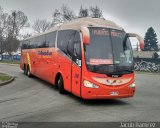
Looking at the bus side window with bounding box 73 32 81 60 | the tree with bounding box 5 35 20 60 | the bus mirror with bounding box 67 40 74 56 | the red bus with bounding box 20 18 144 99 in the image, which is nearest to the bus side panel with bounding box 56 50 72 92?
the red bus with bounding box 20 18 144 99

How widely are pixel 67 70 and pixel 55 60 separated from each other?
2.50 m

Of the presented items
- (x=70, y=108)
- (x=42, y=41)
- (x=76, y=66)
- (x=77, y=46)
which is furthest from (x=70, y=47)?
(x=42, y=41)

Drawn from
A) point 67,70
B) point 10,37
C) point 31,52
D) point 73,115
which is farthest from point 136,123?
point 10,37

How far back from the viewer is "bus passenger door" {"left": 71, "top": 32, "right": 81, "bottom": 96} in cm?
1369

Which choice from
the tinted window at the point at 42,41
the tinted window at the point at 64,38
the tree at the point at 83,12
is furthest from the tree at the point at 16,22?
the tinted window at the point at 64,38

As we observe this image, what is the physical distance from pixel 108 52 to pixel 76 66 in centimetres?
146

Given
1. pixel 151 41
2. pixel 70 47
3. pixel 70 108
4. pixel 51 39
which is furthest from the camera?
pixel 151 41

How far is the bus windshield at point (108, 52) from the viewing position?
13258 mm

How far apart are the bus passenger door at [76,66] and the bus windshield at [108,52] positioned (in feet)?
1.84

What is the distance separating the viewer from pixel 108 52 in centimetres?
1355

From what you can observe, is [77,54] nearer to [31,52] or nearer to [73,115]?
[73,115]

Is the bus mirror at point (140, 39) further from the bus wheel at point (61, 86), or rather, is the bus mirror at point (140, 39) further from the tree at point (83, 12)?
the tree at point (83, 12)

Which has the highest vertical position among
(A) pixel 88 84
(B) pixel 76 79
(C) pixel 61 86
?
(B) pixel 76 79

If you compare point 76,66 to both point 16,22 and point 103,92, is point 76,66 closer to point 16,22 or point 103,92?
point 103,92
